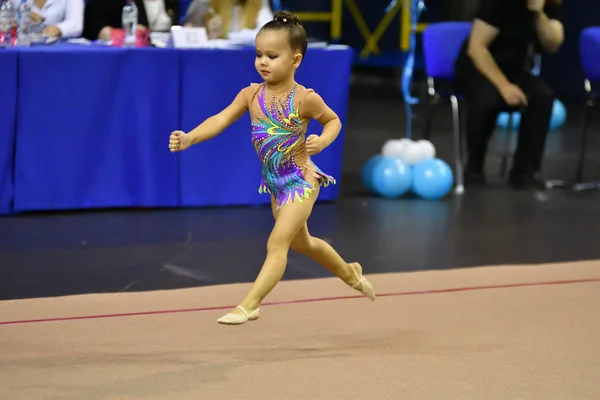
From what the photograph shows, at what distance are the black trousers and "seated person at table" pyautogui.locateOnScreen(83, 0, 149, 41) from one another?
2.19 m

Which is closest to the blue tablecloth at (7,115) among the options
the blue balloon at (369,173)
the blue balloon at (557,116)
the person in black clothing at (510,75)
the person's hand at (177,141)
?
the blue balloon at (369,173)

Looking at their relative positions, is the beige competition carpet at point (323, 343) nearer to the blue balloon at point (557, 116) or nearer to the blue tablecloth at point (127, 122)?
the blue tablecloth at point (127, 122)

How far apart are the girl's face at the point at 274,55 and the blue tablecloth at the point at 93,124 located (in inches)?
101

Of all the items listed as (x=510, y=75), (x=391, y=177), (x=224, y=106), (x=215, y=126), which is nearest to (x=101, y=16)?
(x=224, y=106)

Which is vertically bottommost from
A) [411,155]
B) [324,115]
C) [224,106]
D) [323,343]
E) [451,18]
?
[323,343]

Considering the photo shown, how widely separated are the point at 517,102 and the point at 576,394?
12.1ft

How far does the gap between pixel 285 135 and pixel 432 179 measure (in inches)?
122

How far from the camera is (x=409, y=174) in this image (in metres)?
6.79

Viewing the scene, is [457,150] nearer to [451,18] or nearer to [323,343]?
[323,343]

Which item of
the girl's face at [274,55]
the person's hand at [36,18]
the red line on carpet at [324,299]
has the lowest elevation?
the red line on carpet at [324,299]

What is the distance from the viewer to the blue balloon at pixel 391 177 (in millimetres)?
6723

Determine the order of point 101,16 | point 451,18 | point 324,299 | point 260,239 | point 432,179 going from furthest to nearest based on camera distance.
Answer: point 451,18
point 101,16
point 432,179
point 260,239
point 324,299

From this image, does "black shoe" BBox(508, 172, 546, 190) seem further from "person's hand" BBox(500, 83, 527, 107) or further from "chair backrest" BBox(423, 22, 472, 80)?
"chair backrest" BBox(423, 22, 472, 80)

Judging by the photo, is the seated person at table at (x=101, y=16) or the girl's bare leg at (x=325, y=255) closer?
the girl's bare leg at (x=325, y=255)
